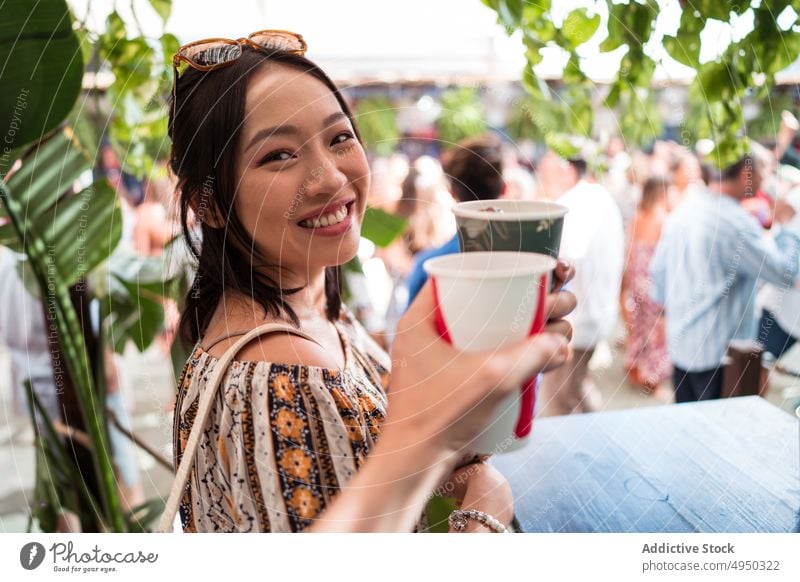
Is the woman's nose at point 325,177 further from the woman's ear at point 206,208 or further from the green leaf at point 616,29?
the green leaf at point 616,29

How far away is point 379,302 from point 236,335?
231 millimetres

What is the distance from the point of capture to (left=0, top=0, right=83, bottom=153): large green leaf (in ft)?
1.98

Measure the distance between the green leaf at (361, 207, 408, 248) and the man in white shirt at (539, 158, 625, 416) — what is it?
0.49 feet

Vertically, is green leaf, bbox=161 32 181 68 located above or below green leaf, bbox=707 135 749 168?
above

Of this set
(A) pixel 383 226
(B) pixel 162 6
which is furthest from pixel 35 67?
(A) pixel 383 226

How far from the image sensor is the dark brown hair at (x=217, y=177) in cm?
48

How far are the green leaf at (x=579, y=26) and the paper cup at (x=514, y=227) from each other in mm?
193

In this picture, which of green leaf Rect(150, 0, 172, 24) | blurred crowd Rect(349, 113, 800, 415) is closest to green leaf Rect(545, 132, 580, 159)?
blurred crowd Rect(349, 113, 800, 415)

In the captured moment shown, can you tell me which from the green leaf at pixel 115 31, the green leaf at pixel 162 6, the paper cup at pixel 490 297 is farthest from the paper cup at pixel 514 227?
the green leaf at pixel 115 31

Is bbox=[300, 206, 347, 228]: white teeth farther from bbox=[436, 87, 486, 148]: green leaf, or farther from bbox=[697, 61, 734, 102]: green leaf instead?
bbox=[697, 61, 734, 102]: green leaf

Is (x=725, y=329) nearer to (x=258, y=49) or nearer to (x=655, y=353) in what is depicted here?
(x=655, y=353)

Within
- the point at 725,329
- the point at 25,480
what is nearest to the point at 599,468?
the point at 725,329

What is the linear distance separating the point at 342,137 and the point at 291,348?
0.16 metres
